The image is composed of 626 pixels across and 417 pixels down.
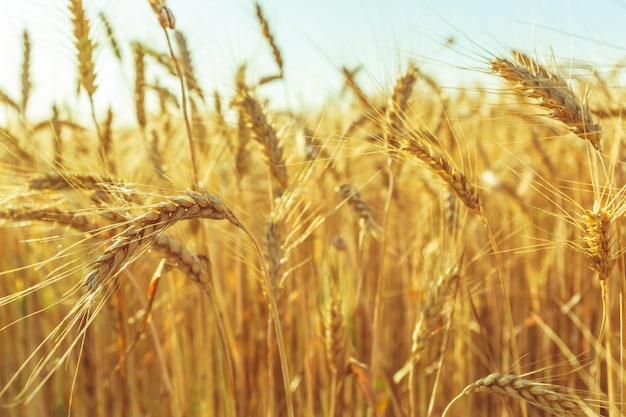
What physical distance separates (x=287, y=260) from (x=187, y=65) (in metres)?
0.74

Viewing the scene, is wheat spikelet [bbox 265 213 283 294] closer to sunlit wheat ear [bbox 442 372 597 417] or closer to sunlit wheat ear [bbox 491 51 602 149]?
sunlit wheat ear [bbox 442 372 597 417]

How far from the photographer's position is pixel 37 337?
206 cm

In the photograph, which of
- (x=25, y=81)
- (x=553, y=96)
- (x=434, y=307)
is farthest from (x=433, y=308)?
(x=25, y=81)

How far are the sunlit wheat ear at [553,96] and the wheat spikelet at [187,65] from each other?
93cm

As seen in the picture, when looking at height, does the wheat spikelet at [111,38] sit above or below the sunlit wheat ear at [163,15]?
above

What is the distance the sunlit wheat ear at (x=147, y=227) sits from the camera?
838 millimetres

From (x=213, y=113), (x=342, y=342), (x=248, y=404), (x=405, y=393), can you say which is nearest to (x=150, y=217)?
(x=342, y=342)

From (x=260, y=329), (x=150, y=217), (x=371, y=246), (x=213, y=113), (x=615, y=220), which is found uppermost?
(x=213, y=113)

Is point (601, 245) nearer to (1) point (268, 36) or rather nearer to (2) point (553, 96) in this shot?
(2) point (553, 96)

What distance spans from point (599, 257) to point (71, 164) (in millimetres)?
1331

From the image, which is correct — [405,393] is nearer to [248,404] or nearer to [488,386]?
[248,404]

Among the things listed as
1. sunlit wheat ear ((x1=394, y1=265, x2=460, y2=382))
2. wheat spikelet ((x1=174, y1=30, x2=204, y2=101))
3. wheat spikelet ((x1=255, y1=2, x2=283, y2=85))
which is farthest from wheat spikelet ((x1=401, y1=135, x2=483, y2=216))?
wheat spikelet ((x1=174, y1=30, x2=204, y2=101))

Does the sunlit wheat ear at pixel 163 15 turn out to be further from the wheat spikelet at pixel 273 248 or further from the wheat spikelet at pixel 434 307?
the wheat spikelet at pixel 434 307

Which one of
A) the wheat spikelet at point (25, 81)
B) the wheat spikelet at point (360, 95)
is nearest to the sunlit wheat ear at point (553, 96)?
the wheat spikelet at point (360, 95)
